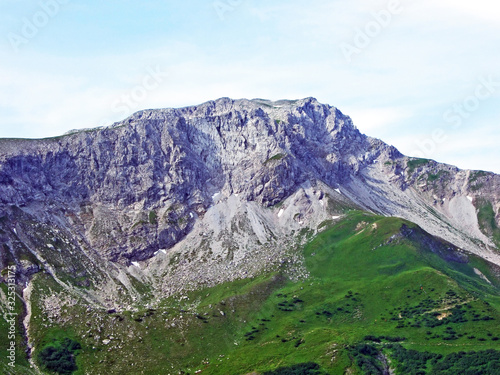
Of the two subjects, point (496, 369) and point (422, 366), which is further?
point (422, 366)

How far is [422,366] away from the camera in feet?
651

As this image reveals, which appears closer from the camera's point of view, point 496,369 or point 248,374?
point 496,369

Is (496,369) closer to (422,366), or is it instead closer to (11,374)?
(422,366)

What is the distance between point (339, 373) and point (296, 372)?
1582cm

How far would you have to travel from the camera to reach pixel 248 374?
197625mm

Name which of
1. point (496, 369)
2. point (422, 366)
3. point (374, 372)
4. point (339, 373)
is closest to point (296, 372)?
point (339, 373)

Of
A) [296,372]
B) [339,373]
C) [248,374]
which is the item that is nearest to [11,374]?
[248,374]

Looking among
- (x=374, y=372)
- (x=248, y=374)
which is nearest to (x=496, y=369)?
(x=374, y=372)

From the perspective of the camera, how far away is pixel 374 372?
633 ft

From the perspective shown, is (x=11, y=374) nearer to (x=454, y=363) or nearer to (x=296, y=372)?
(x=296, y=372)

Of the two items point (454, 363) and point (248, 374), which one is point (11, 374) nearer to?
point (248, 374)

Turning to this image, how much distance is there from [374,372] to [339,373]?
12630 mm

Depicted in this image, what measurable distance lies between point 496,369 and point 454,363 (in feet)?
49.8

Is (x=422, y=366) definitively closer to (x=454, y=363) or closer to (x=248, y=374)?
(x=454, y=363)
